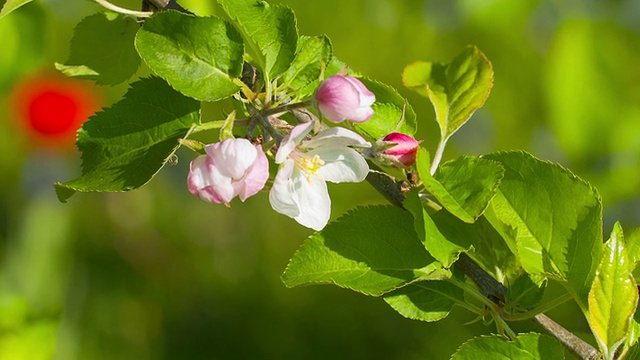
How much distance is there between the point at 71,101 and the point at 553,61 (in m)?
0.93

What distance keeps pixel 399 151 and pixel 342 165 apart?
0.04 metres

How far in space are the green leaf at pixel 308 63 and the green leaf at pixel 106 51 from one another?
0.19 m

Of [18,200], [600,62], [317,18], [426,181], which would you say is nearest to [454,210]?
[426,181]

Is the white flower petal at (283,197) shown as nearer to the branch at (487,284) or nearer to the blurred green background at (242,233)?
the branch at (487,284)

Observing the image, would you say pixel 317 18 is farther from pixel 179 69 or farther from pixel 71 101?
pixel 179 69

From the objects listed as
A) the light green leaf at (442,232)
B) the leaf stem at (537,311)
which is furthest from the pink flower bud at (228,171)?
the leaf stem at (537,311)

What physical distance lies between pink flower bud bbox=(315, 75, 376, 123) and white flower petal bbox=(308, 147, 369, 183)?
0.04 metres

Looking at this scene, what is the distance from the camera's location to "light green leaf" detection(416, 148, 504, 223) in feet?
1.56

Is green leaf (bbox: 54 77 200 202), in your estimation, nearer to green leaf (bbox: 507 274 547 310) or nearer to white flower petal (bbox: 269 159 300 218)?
white flower petal (bbox: 269 159 300 218)

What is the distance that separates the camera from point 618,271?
50cm

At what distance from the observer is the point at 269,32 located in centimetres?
51

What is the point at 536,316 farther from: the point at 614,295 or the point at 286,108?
the point at 286,108

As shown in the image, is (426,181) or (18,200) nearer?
(426,181)

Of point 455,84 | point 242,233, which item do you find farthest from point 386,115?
point 242,233
